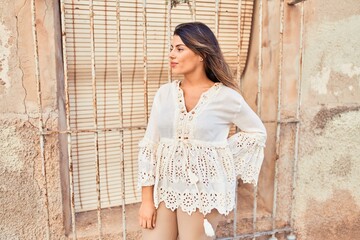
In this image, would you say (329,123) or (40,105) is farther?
(329,123)

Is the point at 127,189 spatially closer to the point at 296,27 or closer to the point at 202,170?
the point at 202,170

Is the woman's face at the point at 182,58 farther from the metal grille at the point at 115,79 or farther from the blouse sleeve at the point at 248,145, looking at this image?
the metal grille at the point at 115,79

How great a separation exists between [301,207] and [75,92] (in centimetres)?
202

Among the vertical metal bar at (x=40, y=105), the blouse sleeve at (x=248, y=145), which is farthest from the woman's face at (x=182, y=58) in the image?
the vertical metal bar at (x=40, y=105)

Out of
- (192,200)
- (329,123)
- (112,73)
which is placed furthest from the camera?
(329,123)

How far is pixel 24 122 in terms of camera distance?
193cm

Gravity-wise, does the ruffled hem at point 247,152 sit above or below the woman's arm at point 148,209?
above

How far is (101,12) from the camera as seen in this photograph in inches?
89.4

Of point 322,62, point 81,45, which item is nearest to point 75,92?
point 81,45

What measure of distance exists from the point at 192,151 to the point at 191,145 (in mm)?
30

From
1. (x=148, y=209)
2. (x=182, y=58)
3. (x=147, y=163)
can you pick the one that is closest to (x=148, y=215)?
(x=148, y=209)

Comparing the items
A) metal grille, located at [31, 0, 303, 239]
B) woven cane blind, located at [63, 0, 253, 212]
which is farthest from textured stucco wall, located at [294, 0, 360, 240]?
woven cane blind, located at [63, 0, 253, 212]

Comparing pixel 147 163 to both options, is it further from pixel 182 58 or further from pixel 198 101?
pixel 182 58

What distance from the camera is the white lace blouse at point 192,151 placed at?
153 cm
